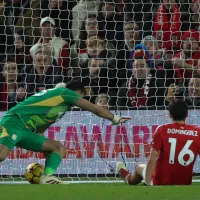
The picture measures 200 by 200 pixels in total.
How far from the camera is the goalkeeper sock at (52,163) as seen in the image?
11656mm

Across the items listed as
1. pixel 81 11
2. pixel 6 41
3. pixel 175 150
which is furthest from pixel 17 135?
pixel 81 11

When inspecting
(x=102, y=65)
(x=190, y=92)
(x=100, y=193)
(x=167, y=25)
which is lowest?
(x=100, y=193)

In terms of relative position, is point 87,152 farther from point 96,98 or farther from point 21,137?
point 21,137

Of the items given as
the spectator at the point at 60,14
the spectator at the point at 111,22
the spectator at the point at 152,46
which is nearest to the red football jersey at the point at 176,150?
the spectator at the point at 152,46

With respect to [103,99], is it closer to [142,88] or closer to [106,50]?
[142,88]

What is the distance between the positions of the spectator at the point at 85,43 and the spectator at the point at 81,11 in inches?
4.3

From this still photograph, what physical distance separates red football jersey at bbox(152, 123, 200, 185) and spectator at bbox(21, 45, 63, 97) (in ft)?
16.6

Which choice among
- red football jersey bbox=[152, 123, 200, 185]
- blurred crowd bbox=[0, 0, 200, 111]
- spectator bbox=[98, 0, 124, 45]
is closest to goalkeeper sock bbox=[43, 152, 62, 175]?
red football jersey bbox=[152, 123, 200, 185]

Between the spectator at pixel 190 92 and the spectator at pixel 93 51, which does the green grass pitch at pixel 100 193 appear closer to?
the spectator at pixel 190 92

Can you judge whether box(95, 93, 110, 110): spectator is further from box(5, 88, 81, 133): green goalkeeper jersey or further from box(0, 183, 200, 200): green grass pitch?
box(0, 183, 200, 200): green grass pitch

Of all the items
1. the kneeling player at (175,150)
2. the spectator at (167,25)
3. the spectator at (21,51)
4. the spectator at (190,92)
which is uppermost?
the spectator at (167,25)

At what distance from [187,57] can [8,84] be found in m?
3.15

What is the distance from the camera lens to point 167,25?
16.4 m

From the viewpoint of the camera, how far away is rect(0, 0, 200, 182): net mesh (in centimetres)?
1466
